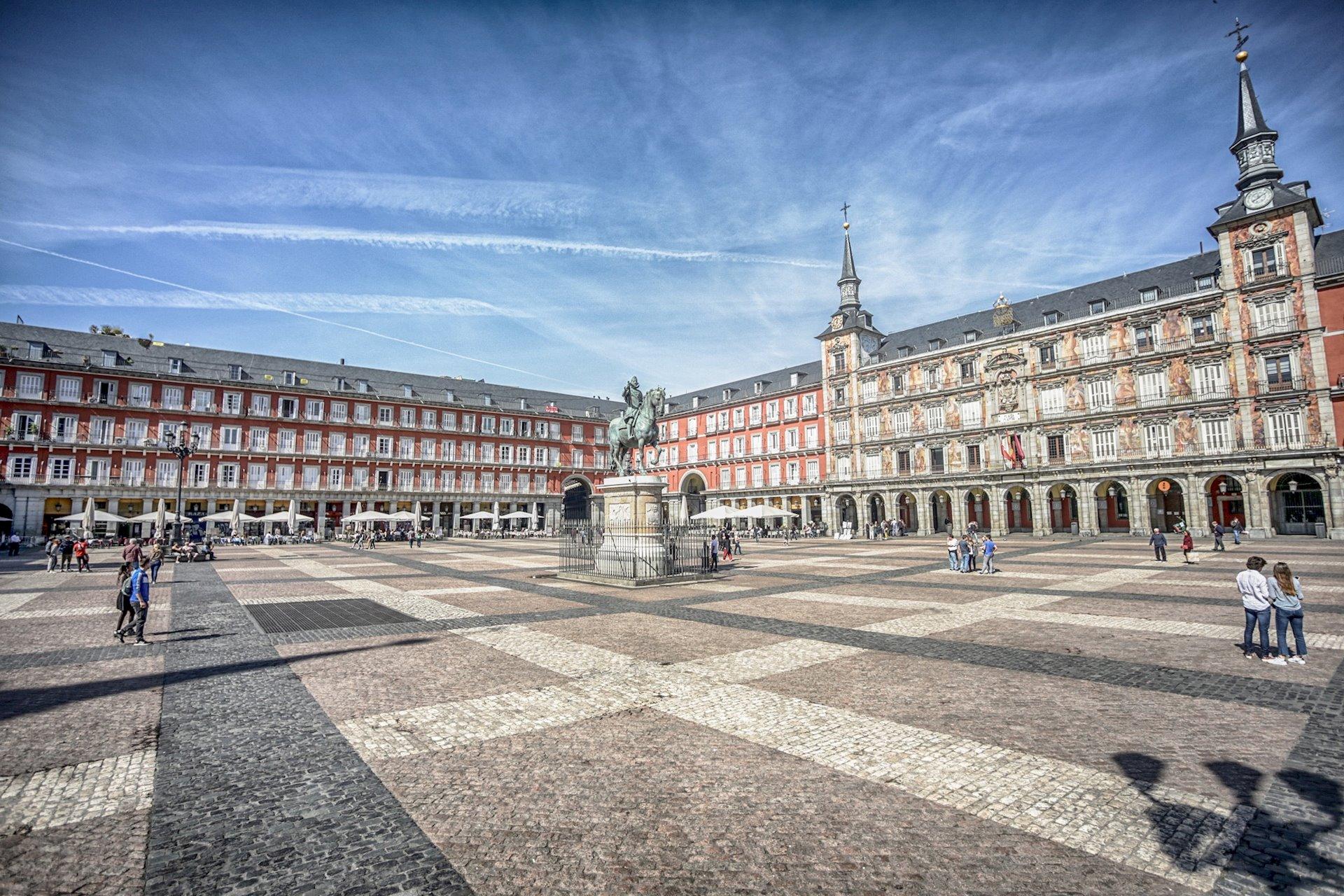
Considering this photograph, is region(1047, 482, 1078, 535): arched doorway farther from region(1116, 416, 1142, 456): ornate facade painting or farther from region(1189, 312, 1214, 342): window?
region(1189, 312, 1214, 342): window

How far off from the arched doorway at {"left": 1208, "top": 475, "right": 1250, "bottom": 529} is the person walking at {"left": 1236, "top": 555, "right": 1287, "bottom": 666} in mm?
34898

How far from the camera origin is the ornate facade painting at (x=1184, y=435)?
3528cm

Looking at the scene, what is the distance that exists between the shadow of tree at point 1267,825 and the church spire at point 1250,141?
4400cm

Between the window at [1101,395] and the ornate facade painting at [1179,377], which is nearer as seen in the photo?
the ornate facade painting at [1179,377]

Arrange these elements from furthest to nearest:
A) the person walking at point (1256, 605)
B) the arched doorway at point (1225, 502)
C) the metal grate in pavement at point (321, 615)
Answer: the arched doorway at point (1225, 502)
the metal grate in pavement at point (321, 615)
the person walking at point (1256, 605)

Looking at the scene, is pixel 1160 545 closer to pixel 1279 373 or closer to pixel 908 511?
pixel 1279 373

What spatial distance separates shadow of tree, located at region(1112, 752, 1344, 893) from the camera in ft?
11.3

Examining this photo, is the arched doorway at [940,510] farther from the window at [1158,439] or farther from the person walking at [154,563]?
the person walking at [154,563]

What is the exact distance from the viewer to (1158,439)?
120 ft

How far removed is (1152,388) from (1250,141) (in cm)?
1457

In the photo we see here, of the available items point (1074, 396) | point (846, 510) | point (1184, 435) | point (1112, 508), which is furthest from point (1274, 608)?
point (846, 510)

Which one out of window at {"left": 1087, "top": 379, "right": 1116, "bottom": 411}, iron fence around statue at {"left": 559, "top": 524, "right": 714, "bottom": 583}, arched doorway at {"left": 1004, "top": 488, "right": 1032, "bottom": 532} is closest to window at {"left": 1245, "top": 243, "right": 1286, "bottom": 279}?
window at {"left": 1087, "top": 379, "right": 1116, "bottom": 411}

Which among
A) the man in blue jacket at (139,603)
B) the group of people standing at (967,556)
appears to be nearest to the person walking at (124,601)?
the man in blue jacket at (139,603)

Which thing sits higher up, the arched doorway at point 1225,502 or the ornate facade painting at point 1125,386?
the ornate facade painting at point 1125,386
